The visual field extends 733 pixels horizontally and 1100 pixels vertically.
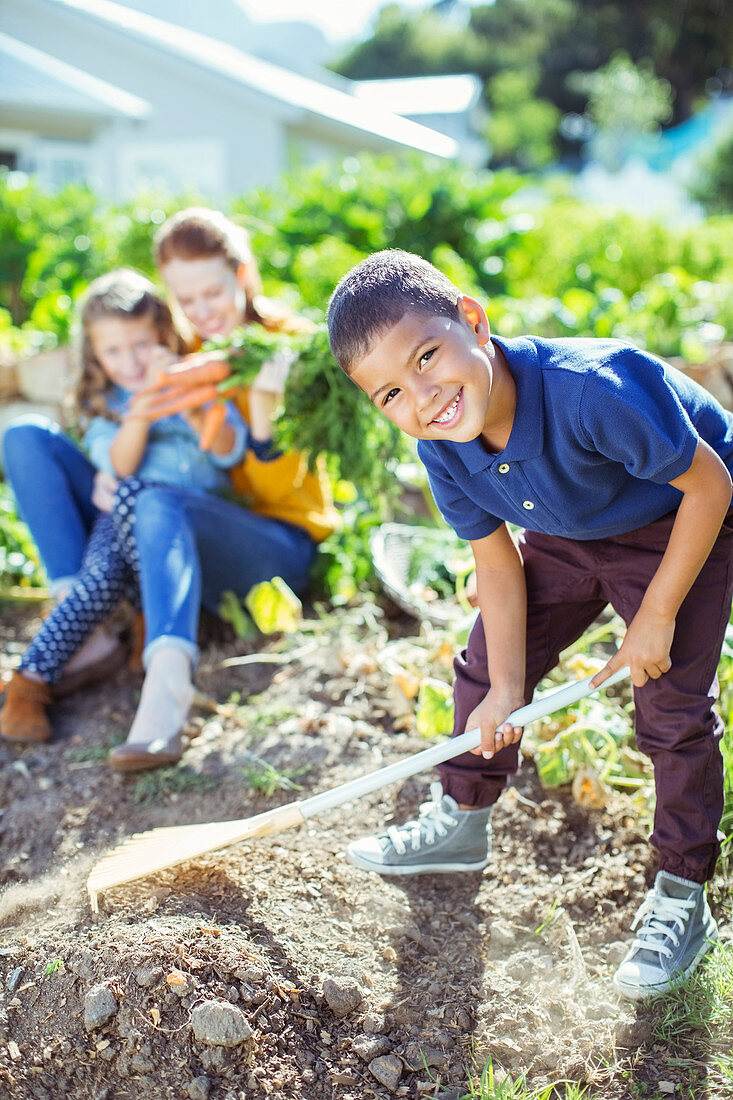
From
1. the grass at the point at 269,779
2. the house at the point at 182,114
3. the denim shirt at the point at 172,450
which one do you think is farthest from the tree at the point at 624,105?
the grass at the point at 269,779

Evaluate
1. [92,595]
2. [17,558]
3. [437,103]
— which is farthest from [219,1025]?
[437,103]

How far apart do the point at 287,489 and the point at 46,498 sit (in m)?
0.70

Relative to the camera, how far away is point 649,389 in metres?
1.37

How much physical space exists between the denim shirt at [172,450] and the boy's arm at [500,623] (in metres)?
1.23

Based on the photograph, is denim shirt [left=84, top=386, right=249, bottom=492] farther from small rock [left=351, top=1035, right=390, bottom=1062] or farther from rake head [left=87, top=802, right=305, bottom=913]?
small rock [left=351, top=1035, right=390, bottom=1062]

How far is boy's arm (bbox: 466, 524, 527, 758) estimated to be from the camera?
1639 mm

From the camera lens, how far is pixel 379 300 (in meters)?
1.33

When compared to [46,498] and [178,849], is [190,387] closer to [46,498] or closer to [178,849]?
[46,498]

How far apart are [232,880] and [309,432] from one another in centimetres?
115

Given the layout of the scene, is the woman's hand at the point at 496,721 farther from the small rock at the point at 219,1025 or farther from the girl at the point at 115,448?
the girl at the point at 115,448

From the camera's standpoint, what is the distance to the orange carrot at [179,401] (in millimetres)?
2443

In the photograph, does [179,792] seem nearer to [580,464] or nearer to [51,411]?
[580,464]

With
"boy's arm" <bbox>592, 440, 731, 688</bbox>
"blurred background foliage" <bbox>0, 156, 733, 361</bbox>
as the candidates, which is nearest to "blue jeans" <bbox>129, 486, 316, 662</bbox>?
"boy's arm" <bbox>592, 440, 731, 688</bbox>

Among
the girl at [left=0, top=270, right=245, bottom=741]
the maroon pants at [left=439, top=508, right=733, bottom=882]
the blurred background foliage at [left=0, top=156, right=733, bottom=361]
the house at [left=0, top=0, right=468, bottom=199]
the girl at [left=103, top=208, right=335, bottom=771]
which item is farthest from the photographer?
the house at [left=0, top=0, right=468, bottom=199]
